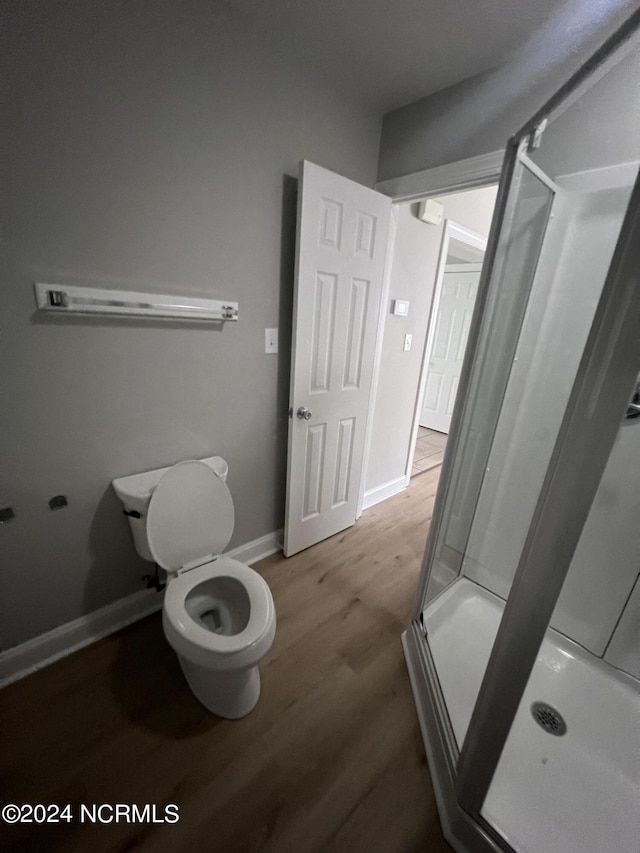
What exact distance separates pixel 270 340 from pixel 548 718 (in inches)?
73.4

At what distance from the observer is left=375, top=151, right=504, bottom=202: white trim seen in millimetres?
1419

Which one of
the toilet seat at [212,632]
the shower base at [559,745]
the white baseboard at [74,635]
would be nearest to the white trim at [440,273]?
the shower base at [559,745]

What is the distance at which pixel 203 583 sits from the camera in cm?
132

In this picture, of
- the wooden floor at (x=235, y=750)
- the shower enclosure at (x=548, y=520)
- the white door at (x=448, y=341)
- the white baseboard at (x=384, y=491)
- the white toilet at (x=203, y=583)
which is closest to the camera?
the shower enclosure at (x=548, y=520)

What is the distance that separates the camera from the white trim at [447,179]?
1419 millimetres

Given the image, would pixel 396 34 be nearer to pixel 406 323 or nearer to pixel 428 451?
pixel 406 323

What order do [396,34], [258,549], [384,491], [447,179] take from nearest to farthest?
[396,34], [447,179], [258,549], [384,491]

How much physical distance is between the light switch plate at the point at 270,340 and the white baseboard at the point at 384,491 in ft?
4.50

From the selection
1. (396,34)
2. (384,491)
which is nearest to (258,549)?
(384,491)

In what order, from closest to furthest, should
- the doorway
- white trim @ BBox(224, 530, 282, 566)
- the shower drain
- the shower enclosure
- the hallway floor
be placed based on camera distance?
the shower enclosure
the shower drain
white trim @ BBox(224, 530, 282, 566)
the doorway
the hallway floor

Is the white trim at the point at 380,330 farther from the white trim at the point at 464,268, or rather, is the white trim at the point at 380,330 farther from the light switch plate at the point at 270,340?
the white trim at the point at 464,268

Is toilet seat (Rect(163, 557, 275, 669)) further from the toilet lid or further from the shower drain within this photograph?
the shower drain

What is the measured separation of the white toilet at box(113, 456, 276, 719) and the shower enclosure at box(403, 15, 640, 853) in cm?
66

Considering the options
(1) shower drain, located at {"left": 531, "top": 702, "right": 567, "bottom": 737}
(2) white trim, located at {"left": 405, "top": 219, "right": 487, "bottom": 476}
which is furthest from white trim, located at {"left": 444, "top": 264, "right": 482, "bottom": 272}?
(1) shower drain, located at {"left": 531, "top": 702, "right": 567, "bottom": 737}
